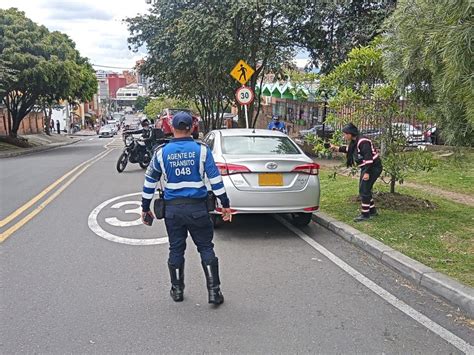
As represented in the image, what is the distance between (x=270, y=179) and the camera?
655 centimetres

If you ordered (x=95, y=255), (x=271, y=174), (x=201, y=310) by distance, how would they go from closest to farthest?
(x=201, y=310)
(x=95, y=255)
(x=271, y=174)

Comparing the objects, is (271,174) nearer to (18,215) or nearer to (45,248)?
(45,248)

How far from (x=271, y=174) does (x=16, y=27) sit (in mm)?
23828

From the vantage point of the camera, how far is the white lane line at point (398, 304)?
3.70m

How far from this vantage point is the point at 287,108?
3625cm

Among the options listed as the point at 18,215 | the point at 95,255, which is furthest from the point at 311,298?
the point at 18,215

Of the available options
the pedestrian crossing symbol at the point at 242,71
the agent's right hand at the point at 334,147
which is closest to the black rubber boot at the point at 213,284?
the agent's right hand at the point at 334,147

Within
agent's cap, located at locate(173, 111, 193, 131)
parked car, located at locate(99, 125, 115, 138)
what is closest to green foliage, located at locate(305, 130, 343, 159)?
agent's cap, located at locate(173, 111, 193, 131)

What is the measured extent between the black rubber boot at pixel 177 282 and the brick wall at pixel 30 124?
135 feet

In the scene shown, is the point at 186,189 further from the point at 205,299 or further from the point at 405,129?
the point at 405,129

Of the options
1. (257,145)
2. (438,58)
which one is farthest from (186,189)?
(257,145)

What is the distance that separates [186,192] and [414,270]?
102 inches

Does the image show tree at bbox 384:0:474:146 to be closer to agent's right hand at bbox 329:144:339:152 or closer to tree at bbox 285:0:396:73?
agent's right hand at bbox 329:144:339:152

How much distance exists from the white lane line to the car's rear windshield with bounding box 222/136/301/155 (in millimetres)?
1520
